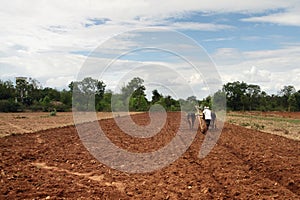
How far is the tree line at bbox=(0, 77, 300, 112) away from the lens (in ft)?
186

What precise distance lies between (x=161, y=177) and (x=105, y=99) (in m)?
53.3

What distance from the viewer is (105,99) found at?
6250 cm

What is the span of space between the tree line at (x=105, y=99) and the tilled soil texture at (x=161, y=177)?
34.5 metres

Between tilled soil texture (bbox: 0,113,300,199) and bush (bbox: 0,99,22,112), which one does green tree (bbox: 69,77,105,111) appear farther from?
tilled soil texture (bbox: 0,113,300,199)

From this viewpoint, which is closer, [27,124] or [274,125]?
[274,125]

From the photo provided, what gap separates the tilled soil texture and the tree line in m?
34.5

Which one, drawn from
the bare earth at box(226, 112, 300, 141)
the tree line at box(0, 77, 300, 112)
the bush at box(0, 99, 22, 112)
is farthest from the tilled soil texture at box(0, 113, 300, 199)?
the bush at box(0, 99, 22, 112)

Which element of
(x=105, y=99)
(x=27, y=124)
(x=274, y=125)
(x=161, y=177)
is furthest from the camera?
(x=105, y=99)

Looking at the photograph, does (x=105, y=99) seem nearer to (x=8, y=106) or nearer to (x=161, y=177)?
(x=8, y=106)

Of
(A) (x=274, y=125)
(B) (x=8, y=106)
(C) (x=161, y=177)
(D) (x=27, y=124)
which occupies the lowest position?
(C) (x=161, y=177)

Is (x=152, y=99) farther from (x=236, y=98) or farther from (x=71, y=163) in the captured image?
(x=71, y=163)

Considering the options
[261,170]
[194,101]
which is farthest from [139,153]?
[194,101]

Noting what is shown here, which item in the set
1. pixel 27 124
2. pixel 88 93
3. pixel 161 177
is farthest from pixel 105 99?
pixel 161 177

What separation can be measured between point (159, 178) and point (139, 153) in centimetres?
438
